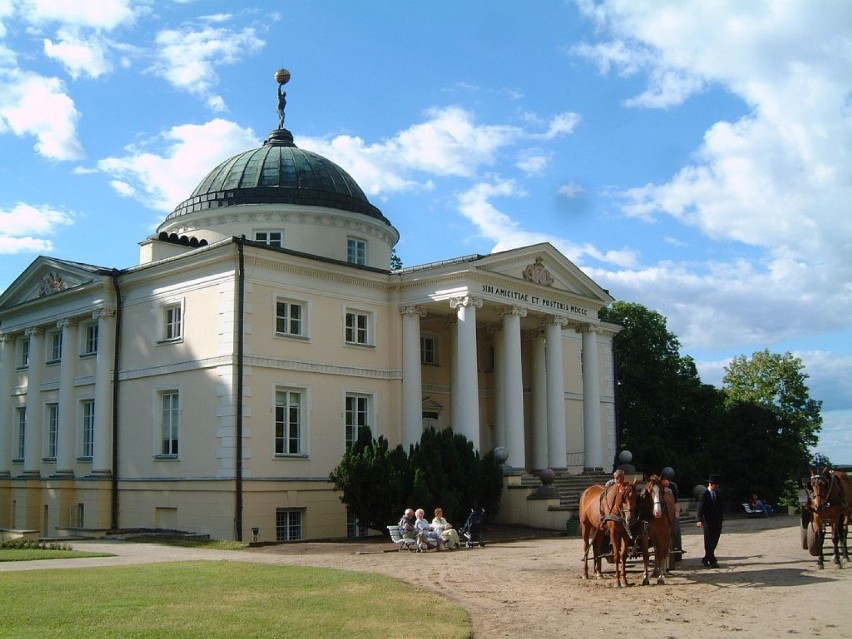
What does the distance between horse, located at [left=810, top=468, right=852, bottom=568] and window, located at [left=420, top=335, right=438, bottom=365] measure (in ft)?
67.5

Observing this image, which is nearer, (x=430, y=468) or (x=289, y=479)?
(x=430, y=468)

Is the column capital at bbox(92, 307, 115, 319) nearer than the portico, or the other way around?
the portico

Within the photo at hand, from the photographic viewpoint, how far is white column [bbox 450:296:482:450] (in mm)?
31516

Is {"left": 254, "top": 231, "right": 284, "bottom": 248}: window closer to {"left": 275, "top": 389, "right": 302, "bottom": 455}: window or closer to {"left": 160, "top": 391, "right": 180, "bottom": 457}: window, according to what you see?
{"left": 160, "top": 391, "right": 180, "bottom": 457}: window

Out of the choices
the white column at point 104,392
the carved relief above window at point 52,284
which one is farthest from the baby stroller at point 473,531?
the carved relief above window at point 52,284

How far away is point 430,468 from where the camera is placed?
27438 millimetres

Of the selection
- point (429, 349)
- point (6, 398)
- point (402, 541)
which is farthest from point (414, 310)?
point (6, 398)

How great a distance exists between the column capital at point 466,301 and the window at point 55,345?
1539 centimetres

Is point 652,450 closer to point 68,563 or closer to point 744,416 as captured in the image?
point 744,416

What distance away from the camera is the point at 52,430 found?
35.8 m

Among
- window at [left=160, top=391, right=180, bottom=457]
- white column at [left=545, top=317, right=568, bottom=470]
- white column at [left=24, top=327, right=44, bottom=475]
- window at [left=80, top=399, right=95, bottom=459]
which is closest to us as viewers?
window at [left=160, top=391, right=180, bottom=457]

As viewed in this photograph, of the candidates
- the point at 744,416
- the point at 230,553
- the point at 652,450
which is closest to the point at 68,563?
the point at 230,553

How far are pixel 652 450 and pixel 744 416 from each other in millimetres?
7298

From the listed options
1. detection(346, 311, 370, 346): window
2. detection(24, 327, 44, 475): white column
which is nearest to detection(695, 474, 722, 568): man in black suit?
detection(346, 311, 370, 346): window
